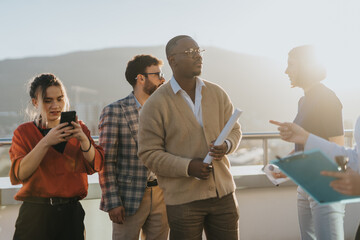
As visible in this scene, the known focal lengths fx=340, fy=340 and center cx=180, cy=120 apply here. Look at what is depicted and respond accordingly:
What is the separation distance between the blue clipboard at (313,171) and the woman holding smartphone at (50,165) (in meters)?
1.11

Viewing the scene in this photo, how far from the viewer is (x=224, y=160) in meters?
1.84

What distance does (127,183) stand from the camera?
2076mm

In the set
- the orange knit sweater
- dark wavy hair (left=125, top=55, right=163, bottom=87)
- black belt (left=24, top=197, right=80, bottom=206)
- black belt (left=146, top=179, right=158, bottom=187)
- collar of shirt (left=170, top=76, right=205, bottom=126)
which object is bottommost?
black belt (left=146, top=179, right=158, bottom=187)

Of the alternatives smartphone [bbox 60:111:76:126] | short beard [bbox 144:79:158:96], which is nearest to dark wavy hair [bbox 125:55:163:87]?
short beard [bbox 144:79:158:96]

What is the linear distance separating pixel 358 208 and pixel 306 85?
6.31ft

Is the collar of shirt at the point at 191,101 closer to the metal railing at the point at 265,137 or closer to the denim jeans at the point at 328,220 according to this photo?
the denim jeans at the point at 328,220

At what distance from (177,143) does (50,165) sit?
68cm

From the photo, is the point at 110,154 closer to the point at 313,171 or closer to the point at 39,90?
the point at 39,90

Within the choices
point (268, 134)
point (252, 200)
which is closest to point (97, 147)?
point (252, 200)

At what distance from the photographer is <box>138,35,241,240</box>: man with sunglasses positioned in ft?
5.59

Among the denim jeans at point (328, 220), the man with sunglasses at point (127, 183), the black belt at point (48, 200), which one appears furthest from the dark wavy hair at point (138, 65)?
the denim jeans at point (328, 220)

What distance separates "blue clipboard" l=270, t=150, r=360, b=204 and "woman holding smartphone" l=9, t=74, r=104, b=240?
1112mm

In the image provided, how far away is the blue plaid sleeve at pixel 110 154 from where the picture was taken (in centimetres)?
204

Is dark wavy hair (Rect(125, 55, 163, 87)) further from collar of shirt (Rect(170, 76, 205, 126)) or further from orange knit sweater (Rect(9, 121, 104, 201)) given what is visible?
orange knit sweater (Rect(9, 121, 104, 201))
